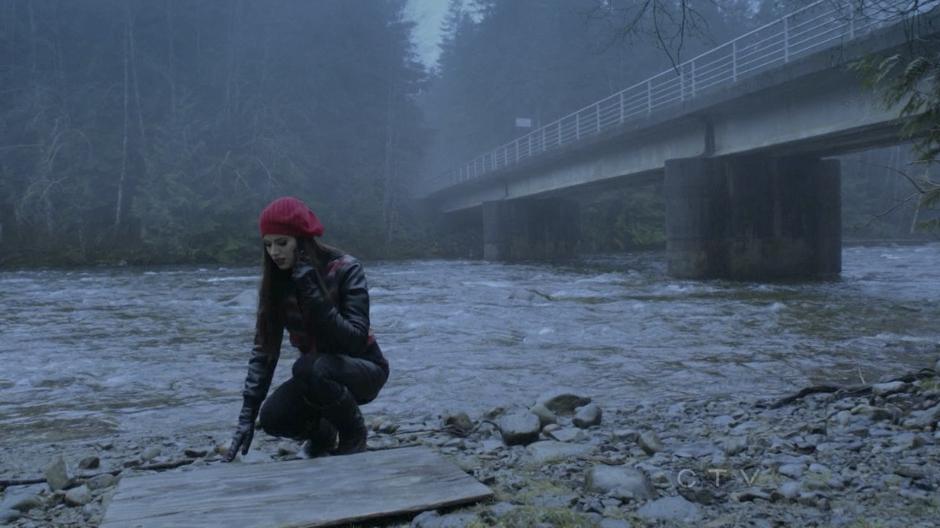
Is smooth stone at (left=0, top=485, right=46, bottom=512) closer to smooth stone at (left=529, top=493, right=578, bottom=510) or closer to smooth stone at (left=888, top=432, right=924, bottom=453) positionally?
smooth stone at (left=529, top=493, right=578, bottom=510)

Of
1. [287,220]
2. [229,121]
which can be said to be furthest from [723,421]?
[229,121]

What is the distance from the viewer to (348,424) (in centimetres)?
445

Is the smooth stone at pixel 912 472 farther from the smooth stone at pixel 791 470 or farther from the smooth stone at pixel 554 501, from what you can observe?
the smooth stone at pixel 554 501

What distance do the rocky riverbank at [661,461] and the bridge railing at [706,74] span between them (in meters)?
3.00

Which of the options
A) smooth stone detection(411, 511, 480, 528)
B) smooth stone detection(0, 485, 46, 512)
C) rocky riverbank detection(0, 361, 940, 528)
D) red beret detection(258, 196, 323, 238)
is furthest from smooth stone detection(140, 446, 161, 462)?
smooth stone detection(411, 511, 480, 528)

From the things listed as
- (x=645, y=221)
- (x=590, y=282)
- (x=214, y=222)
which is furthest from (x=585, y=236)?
(x=590, y=282)

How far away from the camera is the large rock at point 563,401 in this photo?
20.1 feet

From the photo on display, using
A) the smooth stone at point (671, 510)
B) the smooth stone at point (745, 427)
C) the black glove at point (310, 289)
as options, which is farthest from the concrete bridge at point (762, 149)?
the black glove at point (310, 289)

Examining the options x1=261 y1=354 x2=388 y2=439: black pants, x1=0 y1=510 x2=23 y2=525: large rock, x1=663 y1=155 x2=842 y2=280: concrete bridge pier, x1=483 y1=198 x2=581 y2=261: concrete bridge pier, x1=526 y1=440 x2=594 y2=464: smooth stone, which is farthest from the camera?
x1=483 y1=198 x2=581 y2=261: concrete bridge pier

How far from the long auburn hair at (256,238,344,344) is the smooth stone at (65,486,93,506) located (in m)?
1.25

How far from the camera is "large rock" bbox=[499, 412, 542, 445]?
4.94 metres

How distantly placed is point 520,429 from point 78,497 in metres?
2.62

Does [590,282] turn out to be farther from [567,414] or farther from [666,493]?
[666,493]

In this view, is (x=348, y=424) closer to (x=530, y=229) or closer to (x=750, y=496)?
(x=750, y=496)
